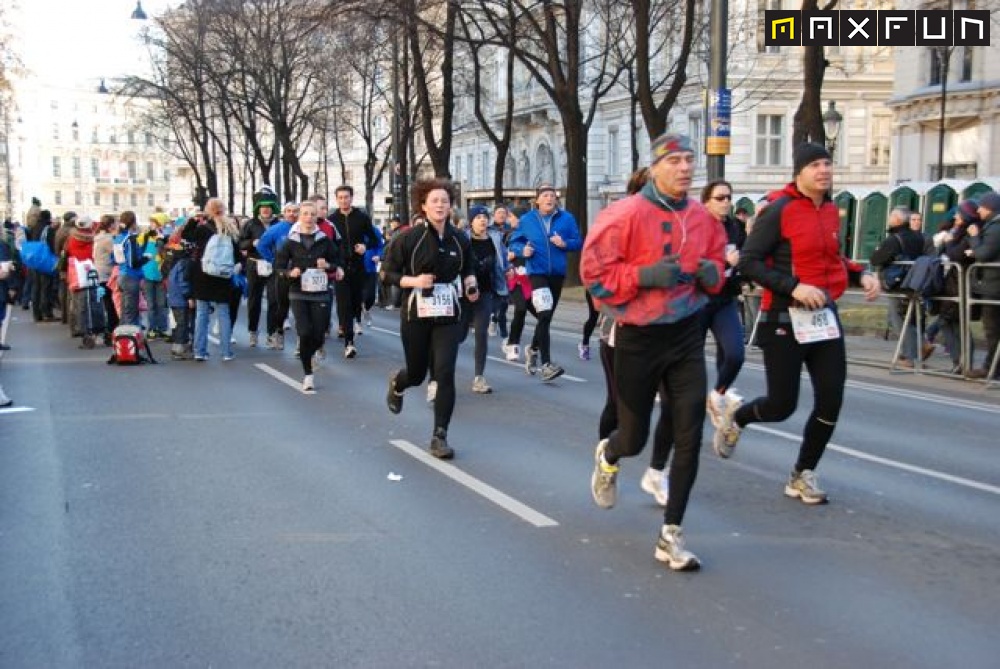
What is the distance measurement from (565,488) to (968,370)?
731 cm

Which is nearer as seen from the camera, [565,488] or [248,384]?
[565,488]

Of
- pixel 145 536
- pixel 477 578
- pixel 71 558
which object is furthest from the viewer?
pixel 145 536

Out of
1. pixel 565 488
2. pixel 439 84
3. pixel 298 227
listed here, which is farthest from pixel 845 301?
pixel 439 84

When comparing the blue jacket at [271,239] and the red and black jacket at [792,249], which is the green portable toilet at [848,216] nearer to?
the blue jacket at [271,239]

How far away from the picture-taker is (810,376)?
675 cm

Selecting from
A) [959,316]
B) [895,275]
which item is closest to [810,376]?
[959,316]

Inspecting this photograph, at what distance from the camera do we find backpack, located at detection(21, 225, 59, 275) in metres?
21.8

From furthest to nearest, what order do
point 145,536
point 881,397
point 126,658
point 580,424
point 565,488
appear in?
point 881,397, point 580,424, point 565,488, point 145,536, point 126,658

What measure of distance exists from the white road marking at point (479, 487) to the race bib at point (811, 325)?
5.40 ft

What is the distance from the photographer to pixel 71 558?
600 cm

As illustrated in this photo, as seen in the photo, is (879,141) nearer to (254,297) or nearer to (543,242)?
(254,297)

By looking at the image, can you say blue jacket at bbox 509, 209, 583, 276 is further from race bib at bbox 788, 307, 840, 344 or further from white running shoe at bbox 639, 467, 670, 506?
race bib at bbox 788, 307, 840, 344

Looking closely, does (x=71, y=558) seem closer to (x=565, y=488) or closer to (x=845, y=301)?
(x=565, y=488)

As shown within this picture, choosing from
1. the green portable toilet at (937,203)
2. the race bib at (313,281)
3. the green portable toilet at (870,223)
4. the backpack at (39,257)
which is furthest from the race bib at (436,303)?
the green portable toilet at (870,223)
